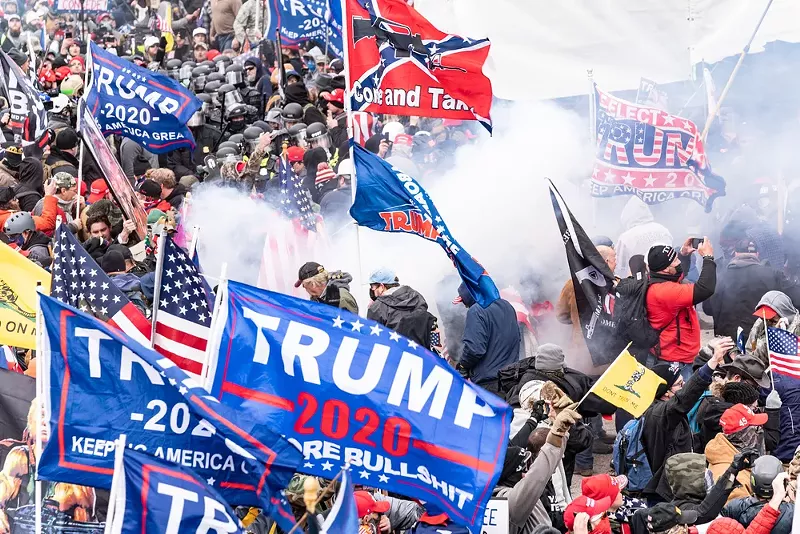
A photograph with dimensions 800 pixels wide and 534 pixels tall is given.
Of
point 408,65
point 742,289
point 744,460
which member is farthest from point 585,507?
point 408,65

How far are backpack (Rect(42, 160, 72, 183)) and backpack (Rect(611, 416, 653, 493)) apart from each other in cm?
760

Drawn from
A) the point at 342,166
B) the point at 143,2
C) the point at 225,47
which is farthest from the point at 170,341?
the point at 143,2

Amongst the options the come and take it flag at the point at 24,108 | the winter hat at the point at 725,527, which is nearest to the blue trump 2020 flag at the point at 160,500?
the winter hat at the point at 725,527

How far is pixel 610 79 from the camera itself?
17219 mm

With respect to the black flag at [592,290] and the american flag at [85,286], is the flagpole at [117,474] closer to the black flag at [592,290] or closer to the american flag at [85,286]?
the american flag at [85,286]

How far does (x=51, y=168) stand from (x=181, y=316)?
7.75m

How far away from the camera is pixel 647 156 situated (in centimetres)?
1322

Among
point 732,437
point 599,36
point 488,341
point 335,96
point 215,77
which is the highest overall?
point 599,36

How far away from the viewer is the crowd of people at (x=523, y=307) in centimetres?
775

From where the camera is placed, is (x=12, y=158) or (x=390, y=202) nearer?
(x=390, y=202)

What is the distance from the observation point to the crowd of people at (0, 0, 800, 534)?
305 inches

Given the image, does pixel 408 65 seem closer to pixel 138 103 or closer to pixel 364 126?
pixel 138 103

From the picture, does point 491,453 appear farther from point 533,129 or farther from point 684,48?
point 684,48

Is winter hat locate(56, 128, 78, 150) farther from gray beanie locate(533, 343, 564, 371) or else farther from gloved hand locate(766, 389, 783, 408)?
gloved hand locate(766, 389, 783, 408)
